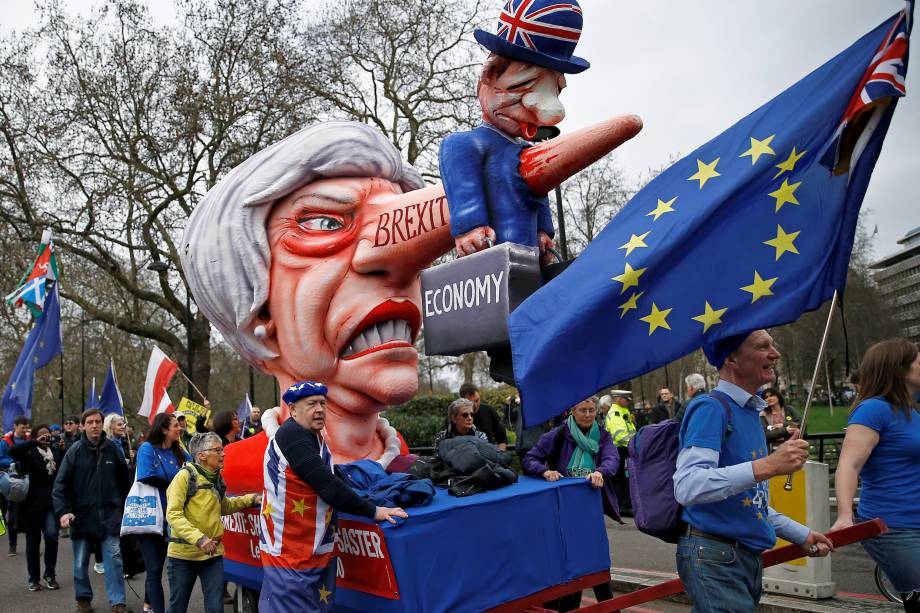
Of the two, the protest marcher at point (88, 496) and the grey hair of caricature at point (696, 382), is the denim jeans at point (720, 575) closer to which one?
the grey hair of caricature at point (696, 382)

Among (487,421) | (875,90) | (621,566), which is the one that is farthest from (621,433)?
(875,90)

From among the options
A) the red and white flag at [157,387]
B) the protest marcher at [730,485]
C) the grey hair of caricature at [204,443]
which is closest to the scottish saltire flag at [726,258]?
the protest marcher at [730,485]

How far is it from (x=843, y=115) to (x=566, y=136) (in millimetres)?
1118

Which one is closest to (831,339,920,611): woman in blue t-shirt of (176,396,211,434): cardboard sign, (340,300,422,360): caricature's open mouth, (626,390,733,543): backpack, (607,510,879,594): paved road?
(626,390,733,543): backpack

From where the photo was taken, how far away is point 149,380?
1008cm

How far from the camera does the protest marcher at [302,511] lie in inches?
158

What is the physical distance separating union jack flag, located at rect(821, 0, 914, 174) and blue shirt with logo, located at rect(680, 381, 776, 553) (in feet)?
3.01

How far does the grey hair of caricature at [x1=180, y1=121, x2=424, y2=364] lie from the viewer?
508cm

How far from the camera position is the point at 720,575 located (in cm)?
283

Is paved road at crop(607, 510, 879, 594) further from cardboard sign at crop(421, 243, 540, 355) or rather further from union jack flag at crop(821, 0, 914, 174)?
union jack flag at crop(821, 0, 914, 174)

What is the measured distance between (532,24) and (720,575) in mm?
2359

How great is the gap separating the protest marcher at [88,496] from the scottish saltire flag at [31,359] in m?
2.53

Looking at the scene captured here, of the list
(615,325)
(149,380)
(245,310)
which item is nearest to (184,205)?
(149,380)

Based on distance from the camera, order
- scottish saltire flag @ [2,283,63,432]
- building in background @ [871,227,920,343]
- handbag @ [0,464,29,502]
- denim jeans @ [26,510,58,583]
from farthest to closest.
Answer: building in background @ [871,227,920,343] → scottish saltire flag @ [2,283,63,432] → denim jeans @ [26,510,58,583] → handbag @ [0,464,29,502]
